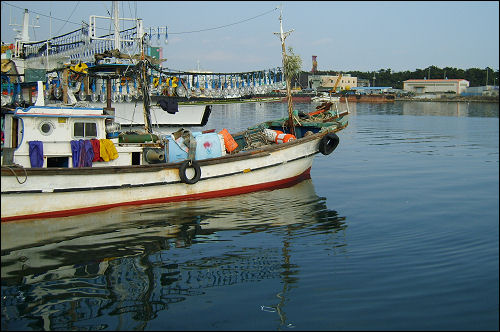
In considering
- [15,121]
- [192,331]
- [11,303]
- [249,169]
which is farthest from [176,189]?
[192,331]

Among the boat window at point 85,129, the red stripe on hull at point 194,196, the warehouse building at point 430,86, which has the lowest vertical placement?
the red stripe on hull at point 194,196

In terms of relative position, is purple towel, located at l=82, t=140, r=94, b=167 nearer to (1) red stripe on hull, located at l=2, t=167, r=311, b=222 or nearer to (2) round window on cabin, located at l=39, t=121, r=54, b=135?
(2) round window on cabin, located at l=39, t=121, r=54, b=135

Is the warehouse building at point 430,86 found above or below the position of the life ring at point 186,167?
above

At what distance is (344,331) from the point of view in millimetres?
6875

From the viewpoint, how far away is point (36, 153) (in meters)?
13.2

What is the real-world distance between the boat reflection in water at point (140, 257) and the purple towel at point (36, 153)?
1659mm

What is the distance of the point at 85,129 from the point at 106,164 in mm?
1227

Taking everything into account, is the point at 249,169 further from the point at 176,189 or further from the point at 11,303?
the point at 11,303

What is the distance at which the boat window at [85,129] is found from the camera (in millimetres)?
13945

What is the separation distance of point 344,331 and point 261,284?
2.21 metres

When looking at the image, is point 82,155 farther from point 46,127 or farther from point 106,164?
point 46,127

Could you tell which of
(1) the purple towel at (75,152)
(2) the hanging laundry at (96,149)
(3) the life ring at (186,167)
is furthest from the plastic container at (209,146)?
(1) the purple towel at (75,152)

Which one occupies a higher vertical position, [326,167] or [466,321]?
[326,167]

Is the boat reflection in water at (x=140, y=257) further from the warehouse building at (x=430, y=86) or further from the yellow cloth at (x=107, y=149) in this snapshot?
the warehouse building at (x=430, y=86)
